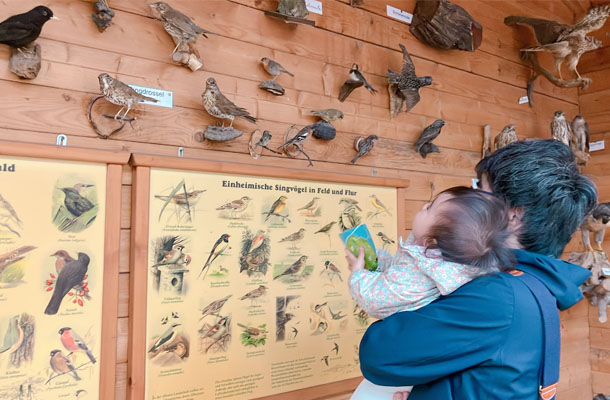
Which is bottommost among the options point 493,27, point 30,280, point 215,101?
point 30,280

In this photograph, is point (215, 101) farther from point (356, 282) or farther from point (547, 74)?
point (547, 74)

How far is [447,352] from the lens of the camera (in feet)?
2.31

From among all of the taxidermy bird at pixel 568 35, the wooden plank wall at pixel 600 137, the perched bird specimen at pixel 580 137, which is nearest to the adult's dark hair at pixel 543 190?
the taxidermy bird at pixel 568 35

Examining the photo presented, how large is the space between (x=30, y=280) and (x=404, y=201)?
1.23m

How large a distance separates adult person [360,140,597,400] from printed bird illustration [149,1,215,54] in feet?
2.94

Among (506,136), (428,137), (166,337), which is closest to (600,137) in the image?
(506,136)

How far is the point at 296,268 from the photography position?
1.43 m

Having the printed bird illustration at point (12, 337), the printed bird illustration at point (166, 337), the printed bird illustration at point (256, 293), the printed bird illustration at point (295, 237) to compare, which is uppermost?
the printed bird illustration at point (295, 237)

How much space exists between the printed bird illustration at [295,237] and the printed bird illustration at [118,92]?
1.89 ft

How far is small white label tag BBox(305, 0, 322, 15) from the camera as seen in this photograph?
155 cm

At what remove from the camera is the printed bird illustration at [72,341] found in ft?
3.46

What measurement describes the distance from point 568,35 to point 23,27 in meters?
2.03

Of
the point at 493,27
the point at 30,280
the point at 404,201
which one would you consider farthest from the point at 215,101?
the point at 493,27

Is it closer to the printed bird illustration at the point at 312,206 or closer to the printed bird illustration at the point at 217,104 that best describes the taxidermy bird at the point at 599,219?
the printed bird illustration at the point at 312,206
